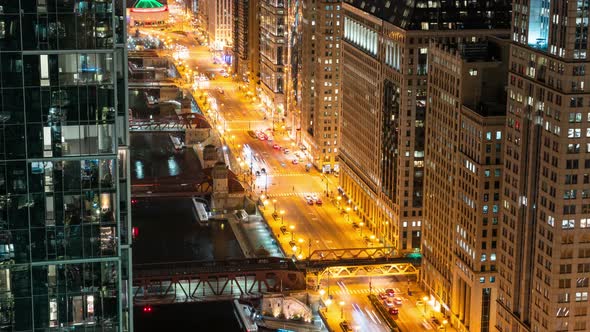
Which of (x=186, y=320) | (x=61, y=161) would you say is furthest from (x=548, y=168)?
(x=61, y=161)

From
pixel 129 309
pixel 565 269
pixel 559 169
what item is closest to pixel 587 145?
pixel 559 169

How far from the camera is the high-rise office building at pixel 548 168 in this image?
161 meters

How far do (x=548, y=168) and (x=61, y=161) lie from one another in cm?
11223

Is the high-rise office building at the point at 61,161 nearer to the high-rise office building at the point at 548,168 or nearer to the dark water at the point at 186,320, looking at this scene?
the high-rise office building at the point at 548,168

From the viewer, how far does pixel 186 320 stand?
193 meters

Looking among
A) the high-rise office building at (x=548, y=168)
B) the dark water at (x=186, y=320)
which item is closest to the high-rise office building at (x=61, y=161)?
the high-rise office building at (x=548, y=168)

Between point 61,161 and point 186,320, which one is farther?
→ point 186,320

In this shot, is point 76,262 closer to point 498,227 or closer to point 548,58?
point 548,58

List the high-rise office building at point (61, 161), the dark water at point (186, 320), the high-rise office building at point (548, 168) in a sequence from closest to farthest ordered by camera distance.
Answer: the high-rise office building at point (61, 161)
the high-rise office building at point (548, 168)
the dark water at point (186, 320)

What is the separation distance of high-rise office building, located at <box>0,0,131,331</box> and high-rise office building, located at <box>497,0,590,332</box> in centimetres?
10517

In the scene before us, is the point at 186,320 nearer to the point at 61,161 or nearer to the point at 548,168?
the point at 548,168

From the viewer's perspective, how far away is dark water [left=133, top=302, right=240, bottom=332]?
18800cm

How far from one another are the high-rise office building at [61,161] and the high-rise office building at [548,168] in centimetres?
10517

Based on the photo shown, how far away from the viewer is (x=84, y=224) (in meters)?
67.8
